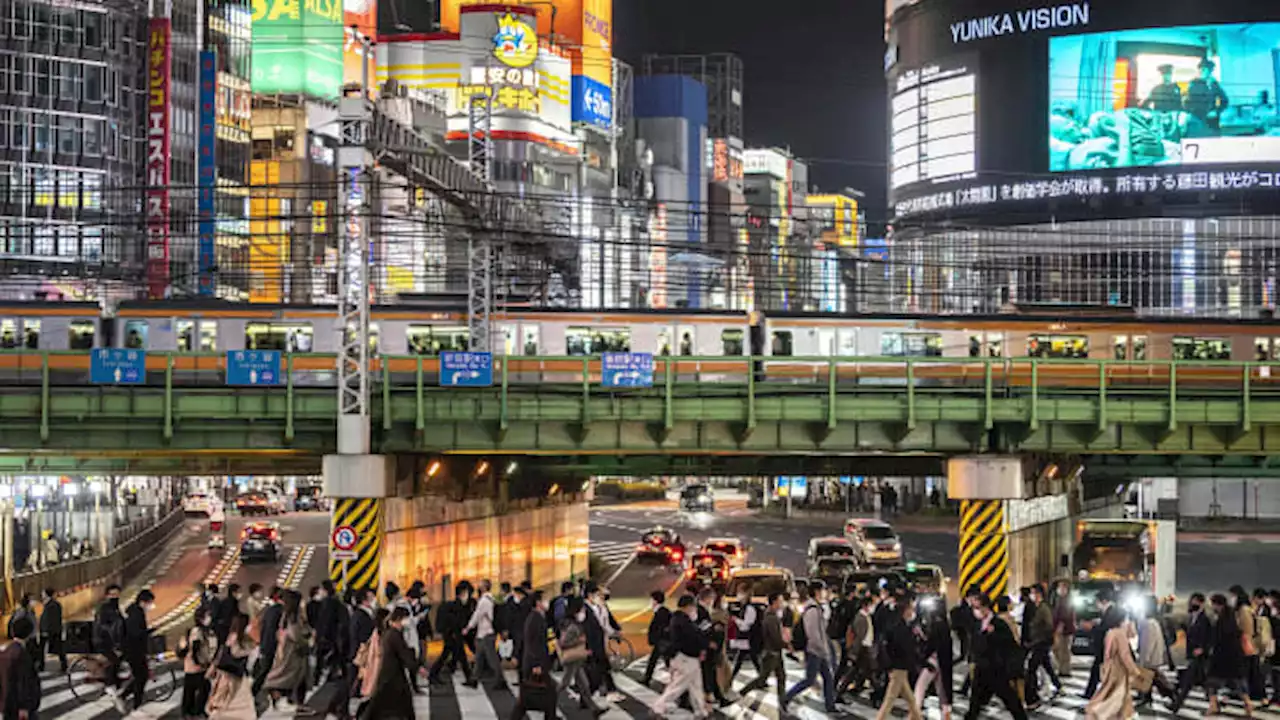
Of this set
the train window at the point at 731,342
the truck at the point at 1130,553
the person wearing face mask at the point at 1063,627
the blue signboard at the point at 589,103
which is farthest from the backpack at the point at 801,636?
the blue signboard at the point at 589,103

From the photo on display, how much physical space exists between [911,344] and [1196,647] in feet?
115

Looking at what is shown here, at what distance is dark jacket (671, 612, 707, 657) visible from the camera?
24.3m

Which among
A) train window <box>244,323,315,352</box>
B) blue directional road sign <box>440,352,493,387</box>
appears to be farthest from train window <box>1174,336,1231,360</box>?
train window <box>244,323,315,352</box>

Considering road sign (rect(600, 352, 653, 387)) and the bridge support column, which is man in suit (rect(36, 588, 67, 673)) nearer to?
the bridge support column

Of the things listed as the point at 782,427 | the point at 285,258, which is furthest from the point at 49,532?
the point at 285,258

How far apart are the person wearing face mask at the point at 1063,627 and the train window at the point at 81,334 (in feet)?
115

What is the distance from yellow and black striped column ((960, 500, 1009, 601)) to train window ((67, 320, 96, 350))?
2859cm

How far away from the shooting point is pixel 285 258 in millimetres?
138500

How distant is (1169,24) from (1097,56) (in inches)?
185

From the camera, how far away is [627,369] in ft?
149

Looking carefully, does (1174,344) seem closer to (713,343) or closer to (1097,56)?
(713,343)

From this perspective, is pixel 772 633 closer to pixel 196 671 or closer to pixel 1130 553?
pixel 196 671

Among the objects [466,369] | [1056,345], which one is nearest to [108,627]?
[466,369]

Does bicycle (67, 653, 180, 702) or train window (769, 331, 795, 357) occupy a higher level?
train window (769, 331, 795, 357)
